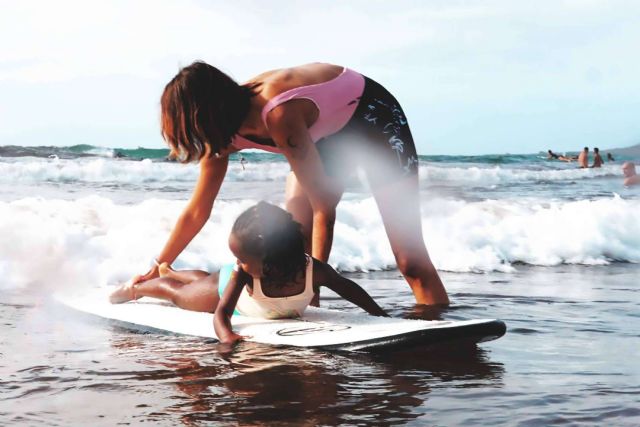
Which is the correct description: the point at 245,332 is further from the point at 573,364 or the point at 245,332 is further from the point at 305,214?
the point at 573,364

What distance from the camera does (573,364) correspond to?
3.67m

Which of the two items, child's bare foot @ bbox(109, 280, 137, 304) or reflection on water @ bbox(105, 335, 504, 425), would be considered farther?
child's bare foot @ bbox(109, 280, 137, 304)

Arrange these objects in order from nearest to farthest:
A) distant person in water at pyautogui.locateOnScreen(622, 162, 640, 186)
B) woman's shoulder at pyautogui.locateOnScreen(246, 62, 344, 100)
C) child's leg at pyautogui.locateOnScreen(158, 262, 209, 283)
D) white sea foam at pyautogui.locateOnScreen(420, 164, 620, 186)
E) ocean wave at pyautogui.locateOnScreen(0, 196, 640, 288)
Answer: woman's shoulder at pyautogui.locateOnScreen(246, 62, 344, 100)
child's leg at pyautogui.locateOnScreen(158, 262, 209, 283)
ocean wave at pyautogui.locateOnScreen(0, 196, 640, 288)
distant person in water at pyautogui.locateOnScreen(622, 162, 640, 186)
white sea foam at pyautogui.locateOnScreen(420, 164, 620, 186)

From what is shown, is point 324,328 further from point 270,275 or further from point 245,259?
point 245,259

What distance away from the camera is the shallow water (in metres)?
2.90

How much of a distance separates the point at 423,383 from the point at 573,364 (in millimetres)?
747

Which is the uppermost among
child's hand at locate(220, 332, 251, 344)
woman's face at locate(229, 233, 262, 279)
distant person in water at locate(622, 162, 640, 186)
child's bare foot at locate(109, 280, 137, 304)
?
distant person in water at locate(622, 162, 640, 186)

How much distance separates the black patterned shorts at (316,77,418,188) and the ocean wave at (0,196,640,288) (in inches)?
120

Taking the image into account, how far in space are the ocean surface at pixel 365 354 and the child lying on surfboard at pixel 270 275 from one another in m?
0.30

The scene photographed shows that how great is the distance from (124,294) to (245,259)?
1.37m

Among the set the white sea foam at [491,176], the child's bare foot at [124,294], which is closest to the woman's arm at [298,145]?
the child's bare foot at [124,294]

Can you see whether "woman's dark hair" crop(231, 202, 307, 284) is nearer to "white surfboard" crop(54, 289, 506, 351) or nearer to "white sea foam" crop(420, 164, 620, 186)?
"white surfboard" crop(54, 289, 506, 351)

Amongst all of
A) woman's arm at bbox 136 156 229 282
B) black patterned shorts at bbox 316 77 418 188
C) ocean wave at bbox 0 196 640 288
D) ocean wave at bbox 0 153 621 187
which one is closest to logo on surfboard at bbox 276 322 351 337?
black patterned shorts at bbox 316 77 418 188

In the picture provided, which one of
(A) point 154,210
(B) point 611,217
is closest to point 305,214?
(A) point 154,210
